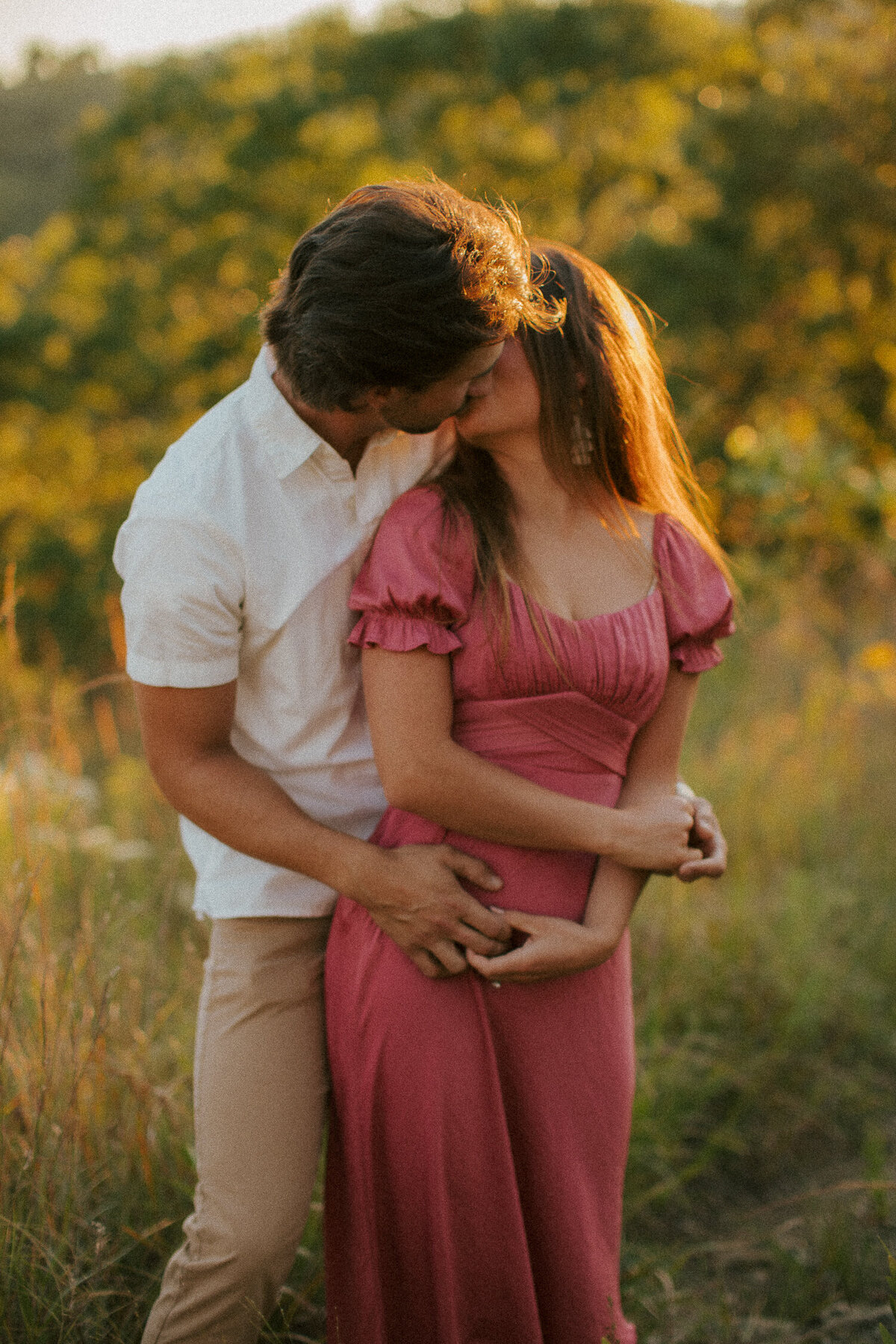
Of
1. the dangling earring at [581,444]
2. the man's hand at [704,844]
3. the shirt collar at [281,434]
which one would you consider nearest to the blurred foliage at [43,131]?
the shirt collar at [281,434]

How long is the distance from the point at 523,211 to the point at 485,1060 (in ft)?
27.1

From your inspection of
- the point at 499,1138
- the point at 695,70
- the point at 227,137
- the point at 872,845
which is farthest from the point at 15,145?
the point at 499,1138

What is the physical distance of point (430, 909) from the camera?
1593 mm

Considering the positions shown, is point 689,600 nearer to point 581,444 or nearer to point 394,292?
point 581,444

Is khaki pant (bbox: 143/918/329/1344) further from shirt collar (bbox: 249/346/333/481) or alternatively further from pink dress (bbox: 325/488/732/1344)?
shirt collar (bbox: 249/346/333/481)

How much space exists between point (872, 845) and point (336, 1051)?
2883 mm

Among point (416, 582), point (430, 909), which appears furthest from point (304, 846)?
point (416, 582)

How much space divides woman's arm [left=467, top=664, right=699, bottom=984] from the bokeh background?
2.44 feet

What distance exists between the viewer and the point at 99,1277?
1875 mm

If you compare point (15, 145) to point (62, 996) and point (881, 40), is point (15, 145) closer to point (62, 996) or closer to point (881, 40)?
point (881, 40)

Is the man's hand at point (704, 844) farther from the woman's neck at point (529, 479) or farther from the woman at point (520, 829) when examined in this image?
the woman's neck at point (529, 479)

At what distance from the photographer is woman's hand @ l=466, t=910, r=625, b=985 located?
160 centimetres

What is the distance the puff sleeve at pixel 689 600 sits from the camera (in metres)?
1.75

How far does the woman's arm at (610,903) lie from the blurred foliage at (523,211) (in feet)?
16.0
